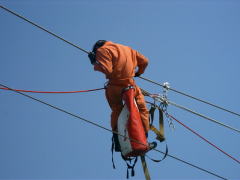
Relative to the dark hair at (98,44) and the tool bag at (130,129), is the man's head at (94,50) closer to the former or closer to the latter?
the dark hair at (98,44)

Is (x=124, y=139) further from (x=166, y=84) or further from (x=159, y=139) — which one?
(x=166, y=84)

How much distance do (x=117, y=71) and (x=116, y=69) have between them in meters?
0.03

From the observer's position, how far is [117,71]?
6371 mm

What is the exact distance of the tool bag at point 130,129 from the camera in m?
6.28

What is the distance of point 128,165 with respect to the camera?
6.55 m

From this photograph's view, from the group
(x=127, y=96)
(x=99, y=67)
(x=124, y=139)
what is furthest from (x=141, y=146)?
(x=99, y=67)

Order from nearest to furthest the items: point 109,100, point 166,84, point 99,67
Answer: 1. point 99,67
2. point 109,100
3. point 166,84

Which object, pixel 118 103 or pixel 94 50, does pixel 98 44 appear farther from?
pixel 118 103

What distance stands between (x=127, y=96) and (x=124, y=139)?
1.70ft

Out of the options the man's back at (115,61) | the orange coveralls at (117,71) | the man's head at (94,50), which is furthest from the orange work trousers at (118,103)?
the man's head at (94,50)

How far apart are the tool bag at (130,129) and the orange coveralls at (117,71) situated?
0.11m

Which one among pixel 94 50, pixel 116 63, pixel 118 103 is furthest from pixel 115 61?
pixel 118 103

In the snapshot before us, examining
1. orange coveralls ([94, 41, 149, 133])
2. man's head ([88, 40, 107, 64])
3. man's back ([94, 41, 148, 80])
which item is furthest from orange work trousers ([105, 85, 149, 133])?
man's head ([88, 40, 107, 64])

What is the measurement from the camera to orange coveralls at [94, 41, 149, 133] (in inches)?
246
